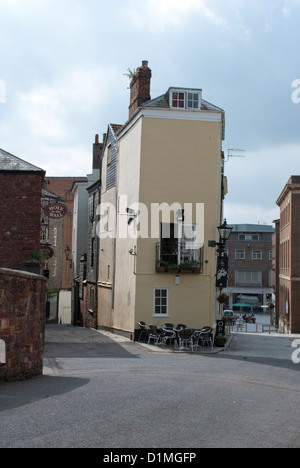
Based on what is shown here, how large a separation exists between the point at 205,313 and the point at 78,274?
1852 cm

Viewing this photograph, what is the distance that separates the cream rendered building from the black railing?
4 cm

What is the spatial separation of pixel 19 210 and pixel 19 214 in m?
0.16

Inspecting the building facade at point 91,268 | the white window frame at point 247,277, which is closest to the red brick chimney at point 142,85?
the building facade at point 91,268

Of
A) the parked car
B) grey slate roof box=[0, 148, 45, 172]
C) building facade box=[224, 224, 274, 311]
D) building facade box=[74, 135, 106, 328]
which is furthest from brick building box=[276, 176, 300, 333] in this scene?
building facade box=[224, 224, 274, 311]

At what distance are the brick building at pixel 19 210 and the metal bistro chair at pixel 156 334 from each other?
556cm

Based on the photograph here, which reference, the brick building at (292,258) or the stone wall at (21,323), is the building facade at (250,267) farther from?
the stone wall at (21,323)

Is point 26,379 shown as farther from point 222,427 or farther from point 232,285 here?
point 232,285

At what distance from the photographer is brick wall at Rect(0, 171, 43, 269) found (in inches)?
838

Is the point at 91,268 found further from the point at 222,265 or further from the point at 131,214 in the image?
the point at 222,265

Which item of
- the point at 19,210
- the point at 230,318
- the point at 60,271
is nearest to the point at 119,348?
the point at 19,210

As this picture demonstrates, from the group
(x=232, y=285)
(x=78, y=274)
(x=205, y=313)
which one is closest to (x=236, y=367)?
(x=205, y=313)

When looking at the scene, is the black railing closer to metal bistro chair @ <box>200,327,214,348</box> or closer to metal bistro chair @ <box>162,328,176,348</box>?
metal bistro chair @ <box>200,327,214,348</box>

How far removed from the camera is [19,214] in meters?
21.4
